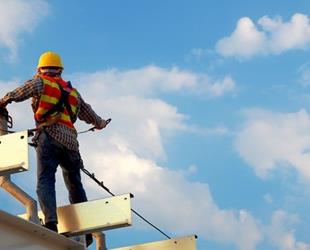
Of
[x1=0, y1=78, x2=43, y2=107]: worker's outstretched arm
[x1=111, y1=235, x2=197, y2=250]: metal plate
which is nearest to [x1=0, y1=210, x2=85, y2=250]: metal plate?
[x1=111, y1=235, x2=197, y2=250]: metal plate

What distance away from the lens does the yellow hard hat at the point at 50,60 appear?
708 centimetres

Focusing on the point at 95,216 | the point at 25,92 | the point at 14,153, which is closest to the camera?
the point at 14,153

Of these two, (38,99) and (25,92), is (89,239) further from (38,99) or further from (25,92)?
(25,92)

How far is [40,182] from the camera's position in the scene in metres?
6.42

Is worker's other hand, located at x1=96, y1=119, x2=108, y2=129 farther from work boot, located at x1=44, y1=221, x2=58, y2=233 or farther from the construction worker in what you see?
work boot, located at x1=44, y1=221, x2=58, y2=233

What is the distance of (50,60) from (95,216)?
178 centimetres

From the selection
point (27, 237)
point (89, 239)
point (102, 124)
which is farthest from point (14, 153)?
point (102, 124)

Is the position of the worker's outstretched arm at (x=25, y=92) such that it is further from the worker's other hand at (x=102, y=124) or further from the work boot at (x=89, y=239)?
the work boot at (x=89, y=239)

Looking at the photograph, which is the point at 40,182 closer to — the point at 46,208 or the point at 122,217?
the point at 46,208

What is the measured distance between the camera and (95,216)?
6074 mm

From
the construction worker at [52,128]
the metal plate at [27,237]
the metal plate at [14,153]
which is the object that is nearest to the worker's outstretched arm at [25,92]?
the construction worker at [52,128]

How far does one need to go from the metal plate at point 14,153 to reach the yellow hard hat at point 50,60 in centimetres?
173

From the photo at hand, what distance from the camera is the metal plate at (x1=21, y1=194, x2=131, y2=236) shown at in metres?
5.98

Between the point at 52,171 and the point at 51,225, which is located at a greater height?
the point at 52,171
